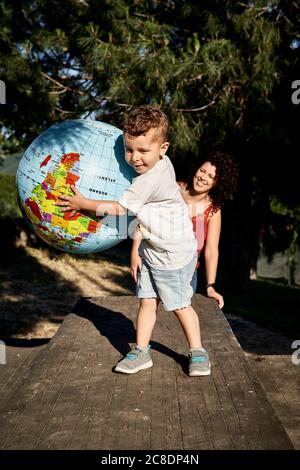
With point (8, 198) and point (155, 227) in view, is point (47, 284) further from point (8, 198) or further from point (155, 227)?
point (155, 227)

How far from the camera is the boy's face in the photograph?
3.61 m

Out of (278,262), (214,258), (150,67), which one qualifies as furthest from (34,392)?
(278,262)

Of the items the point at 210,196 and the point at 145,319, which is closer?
the point at 145,319

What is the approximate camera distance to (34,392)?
3604 mm

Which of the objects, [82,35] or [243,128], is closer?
[82,35]

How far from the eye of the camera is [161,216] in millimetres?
3809

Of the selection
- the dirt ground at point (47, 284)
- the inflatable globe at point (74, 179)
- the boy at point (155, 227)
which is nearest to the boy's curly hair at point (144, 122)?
the boy at point (155, 227)

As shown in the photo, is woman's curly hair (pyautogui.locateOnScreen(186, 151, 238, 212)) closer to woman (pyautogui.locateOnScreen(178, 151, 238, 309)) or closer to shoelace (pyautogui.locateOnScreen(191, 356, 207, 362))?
woman (pyautogui.locateOnScreen(178, 151, 238, 309))

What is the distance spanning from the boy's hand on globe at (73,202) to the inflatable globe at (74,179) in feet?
0.14

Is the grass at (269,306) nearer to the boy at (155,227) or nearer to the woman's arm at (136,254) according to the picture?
the boy at (155,227)

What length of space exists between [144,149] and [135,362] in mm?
1537

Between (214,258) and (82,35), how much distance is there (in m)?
5.96

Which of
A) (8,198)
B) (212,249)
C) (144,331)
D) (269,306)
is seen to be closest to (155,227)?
(144,331)

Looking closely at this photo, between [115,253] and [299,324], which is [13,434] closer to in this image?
[299,324]
